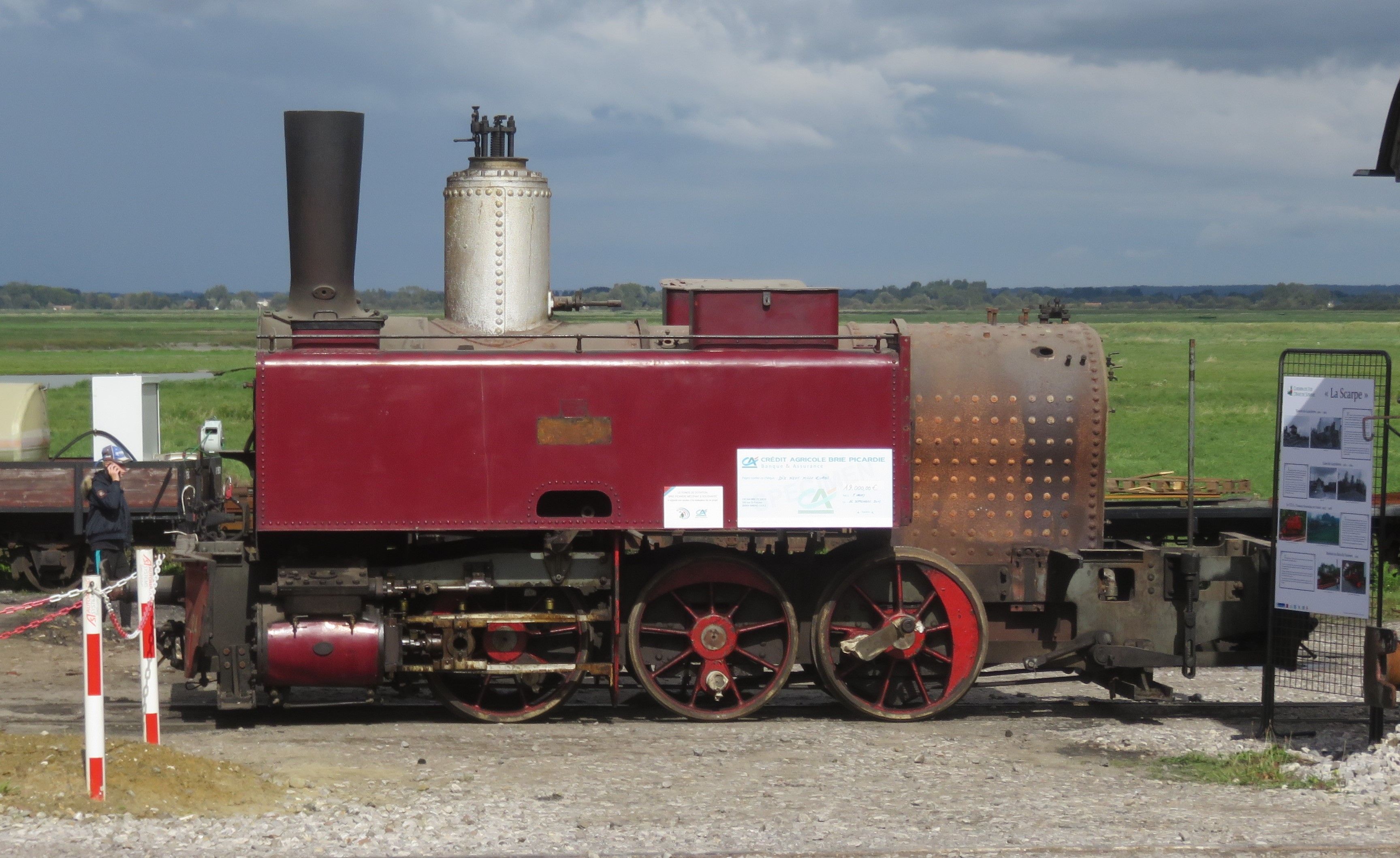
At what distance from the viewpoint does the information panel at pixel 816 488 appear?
10484 mm

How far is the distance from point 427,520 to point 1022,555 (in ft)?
14.3

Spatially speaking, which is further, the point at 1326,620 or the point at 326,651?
the point at 1326,620

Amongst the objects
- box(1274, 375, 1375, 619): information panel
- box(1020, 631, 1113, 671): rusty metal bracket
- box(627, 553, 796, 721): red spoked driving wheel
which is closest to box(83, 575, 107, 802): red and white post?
box(627, 553, 796, 721): red spoked driving wheel

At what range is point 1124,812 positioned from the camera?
848 centimetres

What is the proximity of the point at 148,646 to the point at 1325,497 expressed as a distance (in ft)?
25.3

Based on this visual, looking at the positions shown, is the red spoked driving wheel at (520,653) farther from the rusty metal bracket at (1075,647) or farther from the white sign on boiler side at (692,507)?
the rusty metal bracket at (1075,647)

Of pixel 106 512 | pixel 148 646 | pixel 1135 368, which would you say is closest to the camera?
pixel 148 646

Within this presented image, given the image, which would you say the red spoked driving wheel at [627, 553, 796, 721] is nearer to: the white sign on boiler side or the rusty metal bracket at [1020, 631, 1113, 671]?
the white sign on boiler side

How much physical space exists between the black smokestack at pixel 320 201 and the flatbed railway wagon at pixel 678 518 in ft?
0.07

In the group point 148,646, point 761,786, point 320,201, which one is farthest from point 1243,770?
point 320,201

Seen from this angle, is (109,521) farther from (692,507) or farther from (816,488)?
(816,488)

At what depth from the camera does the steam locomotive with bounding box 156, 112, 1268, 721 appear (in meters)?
10.3

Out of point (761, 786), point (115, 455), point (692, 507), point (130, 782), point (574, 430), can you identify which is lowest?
point (761, 786)

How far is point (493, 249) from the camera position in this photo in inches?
503
